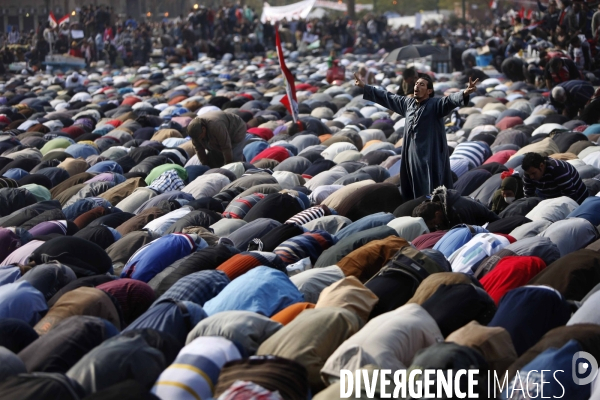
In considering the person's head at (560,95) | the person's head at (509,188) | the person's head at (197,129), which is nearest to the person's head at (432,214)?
the person's head at (509,188)

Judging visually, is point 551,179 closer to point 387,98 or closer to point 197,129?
point 387,98

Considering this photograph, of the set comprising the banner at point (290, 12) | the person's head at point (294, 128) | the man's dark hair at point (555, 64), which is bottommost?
the person's head at point (294, 128)

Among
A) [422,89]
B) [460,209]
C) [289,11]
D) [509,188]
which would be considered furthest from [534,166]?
[289,11]

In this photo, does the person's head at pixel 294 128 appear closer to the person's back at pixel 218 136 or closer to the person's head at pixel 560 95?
the person's back at pixel 218 136

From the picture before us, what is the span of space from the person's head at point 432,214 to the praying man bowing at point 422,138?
738 mm

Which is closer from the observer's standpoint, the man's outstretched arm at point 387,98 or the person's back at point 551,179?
the person's back at point 551,179

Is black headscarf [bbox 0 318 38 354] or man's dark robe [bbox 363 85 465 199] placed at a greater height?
man's dark robe [bbox 363 85 465 199]

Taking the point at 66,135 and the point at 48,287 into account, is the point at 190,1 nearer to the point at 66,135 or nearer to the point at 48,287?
the point at 66,135

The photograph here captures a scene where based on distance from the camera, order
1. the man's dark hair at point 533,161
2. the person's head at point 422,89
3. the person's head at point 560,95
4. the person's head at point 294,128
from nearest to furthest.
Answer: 1. the man's dark hair at point 533,161
2. the person's head at point 422,89
3. the person's head at point 560,95
4. the person's head at point 294,128

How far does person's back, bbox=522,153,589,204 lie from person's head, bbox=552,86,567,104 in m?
4.95

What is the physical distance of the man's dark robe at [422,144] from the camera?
275 inches

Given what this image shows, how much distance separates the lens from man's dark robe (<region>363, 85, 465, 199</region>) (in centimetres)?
699

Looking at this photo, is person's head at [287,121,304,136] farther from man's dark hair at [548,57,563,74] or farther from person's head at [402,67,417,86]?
man's dark hair at [548,57,563,74]

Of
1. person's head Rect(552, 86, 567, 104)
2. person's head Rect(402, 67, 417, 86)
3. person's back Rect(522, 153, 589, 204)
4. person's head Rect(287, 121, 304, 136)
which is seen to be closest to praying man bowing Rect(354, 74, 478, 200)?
person's back Rect(522, 153, 589, 204)
